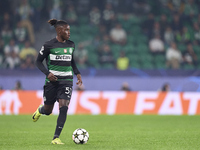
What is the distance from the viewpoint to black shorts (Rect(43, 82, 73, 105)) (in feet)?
25.6

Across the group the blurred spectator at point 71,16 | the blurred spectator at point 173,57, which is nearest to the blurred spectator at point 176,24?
the blurred spectator at point 173,57

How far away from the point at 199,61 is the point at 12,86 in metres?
9.16

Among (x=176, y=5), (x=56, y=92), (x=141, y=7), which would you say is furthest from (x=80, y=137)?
(x=176, y=5)

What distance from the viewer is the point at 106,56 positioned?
2102cm

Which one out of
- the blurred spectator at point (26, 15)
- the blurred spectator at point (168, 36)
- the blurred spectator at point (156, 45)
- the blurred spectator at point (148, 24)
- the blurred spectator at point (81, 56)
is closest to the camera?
the blurred spectator at point (81, 56)

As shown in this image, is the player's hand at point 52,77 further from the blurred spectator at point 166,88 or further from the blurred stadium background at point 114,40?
the blurred stadium background at point 114,40

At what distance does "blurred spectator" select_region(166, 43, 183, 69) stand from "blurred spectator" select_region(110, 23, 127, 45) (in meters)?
2.47

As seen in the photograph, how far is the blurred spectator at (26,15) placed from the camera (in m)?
22.2

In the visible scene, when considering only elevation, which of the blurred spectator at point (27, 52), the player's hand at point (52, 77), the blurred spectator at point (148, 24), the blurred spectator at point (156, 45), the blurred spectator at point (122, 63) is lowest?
the blurred spectator at point (122, 63)

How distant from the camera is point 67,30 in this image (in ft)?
25.9

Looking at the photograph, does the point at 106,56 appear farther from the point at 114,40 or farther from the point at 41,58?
the point at 41,58

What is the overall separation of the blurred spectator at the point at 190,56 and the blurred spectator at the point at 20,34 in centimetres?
808

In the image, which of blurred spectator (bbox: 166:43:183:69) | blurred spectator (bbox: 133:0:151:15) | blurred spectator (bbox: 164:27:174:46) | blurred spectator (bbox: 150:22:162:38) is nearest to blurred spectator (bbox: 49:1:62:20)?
blurred spectator (bbox: 133:0:151:15)

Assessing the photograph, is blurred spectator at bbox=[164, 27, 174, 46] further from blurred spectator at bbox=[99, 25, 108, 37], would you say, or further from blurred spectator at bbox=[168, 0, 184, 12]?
blurred spectator at bbox=[99, 25, 108, 37]
